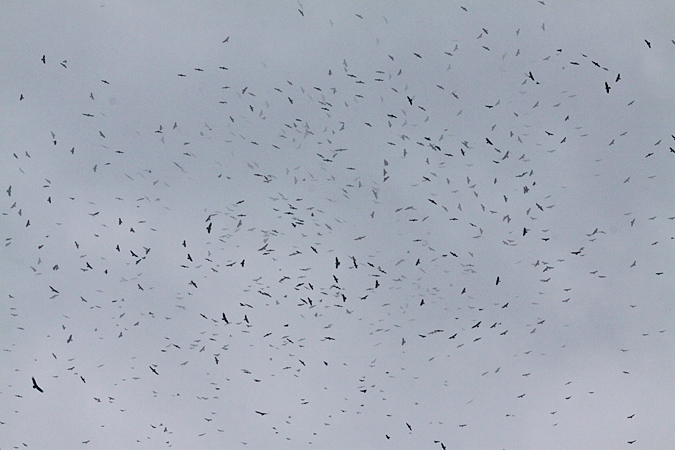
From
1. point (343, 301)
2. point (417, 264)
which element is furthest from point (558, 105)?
point (343, 301)

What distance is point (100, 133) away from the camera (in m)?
43.6

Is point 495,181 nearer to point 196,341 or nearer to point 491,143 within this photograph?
point 491,143

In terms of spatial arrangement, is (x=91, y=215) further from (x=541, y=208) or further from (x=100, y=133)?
(x=541, y=208)

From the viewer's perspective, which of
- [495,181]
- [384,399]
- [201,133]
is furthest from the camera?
[384,399]

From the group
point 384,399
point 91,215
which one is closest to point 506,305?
point 384,399

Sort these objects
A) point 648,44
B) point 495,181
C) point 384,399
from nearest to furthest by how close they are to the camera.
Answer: point 648,44
point 495,181
point 384,399

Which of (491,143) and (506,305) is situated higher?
(491,143)

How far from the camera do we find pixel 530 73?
39812 millimetres

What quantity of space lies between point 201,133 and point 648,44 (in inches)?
857

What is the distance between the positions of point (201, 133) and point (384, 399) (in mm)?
17304

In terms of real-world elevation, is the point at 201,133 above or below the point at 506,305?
above

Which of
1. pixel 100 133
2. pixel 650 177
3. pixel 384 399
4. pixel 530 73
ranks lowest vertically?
pixel 384 399

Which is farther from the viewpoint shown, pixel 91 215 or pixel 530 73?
pixel 91 215

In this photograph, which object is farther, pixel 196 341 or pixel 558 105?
pixel 196 341
